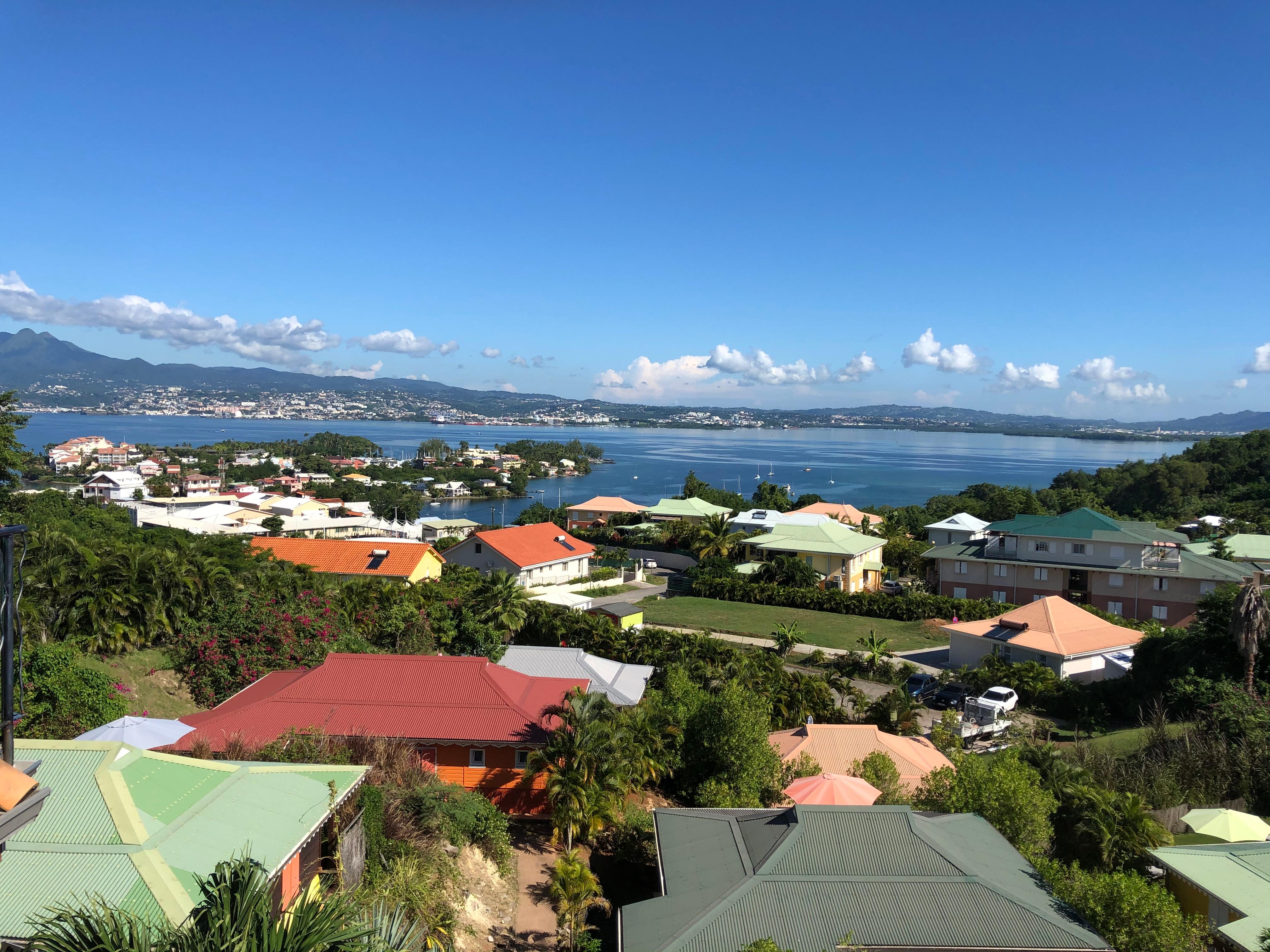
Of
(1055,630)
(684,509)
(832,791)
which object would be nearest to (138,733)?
(832,791)

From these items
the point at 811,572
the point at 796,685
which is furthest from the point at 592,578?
the point at 796,685

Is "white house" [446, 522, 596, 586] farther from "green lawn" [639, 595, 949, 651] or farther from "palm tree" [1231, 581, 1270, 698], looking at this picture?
"palm tree" [1231, 581, 1270, 698]

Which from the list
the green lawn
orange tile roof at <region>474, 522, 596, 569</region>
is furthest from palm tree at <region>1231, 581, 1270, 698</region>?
orange tile roof at <region>474, 522, 596, 569</region>

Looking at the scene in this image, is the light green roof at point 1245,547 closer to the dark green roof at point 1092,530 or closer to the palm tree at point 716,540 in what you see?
the dark green roof at point 1092,530

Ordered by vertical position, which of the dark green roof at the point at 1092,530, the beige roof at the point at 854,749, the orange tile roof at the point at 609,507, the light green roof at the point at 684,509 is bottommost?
the orange tile roof at the point at 609,507

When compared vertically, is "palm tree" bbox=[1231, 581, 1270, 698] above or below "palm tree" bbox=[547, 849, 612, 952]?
above

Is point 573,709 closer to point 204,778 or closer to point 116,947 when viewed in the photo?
point 204,778

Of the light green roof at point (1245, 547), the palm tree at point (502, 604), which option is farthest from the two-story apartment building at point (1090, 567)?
the palm tree at point (502, 604)
